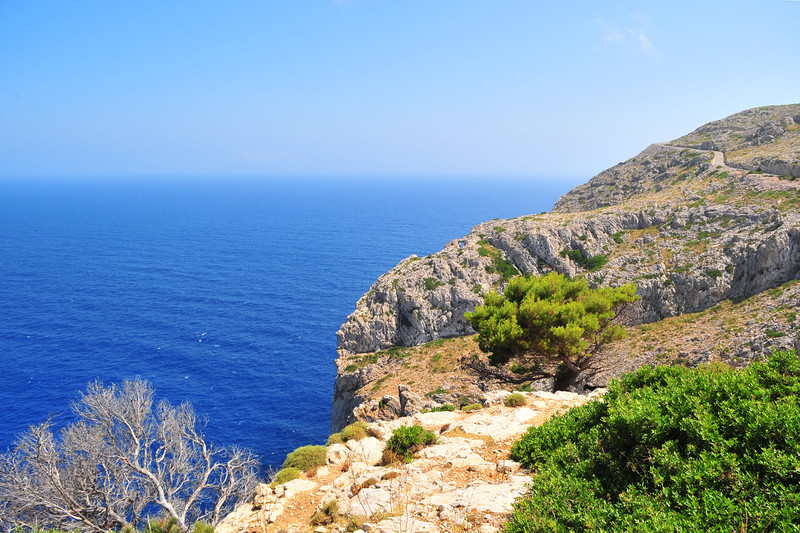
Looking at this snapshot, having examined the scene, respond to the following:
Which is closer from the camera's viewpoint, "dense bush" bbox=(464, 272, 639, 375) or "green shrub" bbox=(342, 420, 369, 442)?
"green shrub" bbox=(342, 420, 369, 442)

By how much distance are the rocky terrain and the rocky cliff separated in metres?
27.0

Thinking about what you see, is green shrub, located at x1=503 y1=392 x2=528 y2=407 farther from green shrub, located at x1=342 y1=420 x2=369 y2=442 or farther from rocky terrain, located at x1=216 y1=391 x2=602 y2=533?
green shrub, located at x1=342 y1=420 x2=369 y2=442

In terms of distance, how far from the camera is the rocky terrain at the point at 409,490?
31.8 feet

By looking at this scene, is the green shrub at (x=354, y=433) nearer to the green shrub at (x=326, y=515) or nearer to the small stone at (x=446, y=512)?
the green shrub at (x=326, y=515)

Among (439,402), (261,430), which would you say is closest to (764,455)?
(439,402)

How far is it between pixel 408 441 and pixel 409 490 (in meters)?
3.70

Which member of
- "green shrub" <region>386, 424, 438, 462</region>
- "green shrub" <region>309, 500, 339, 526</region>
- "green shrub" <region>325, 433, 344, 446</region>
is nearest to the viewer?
"green shrub" <region>309, 500, 339, 526</region>

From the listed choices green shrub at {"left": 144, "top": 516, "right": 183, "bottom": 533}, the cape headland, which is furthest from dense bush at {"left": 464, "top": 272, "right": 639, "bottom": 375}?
green shrub at {"left": 144, "top": 516, "right": 183, "bottom": 533}

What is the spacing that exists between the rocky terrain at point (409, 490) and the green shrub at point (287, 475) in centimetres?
33

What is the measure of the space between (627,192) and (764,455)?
224ft

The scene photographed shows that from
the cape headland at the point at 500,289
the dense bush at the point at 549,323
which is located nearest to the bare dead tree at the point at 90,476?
the cape headland at the point at 500,289

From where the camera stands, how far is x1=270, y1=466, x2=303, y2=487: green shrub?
13550mm

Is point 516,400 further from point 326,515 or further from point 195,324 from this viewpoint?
point 195,324

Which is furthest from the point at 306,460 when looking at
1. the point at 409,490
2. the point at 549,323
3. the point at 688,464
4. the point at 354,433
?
the point at 549,323
